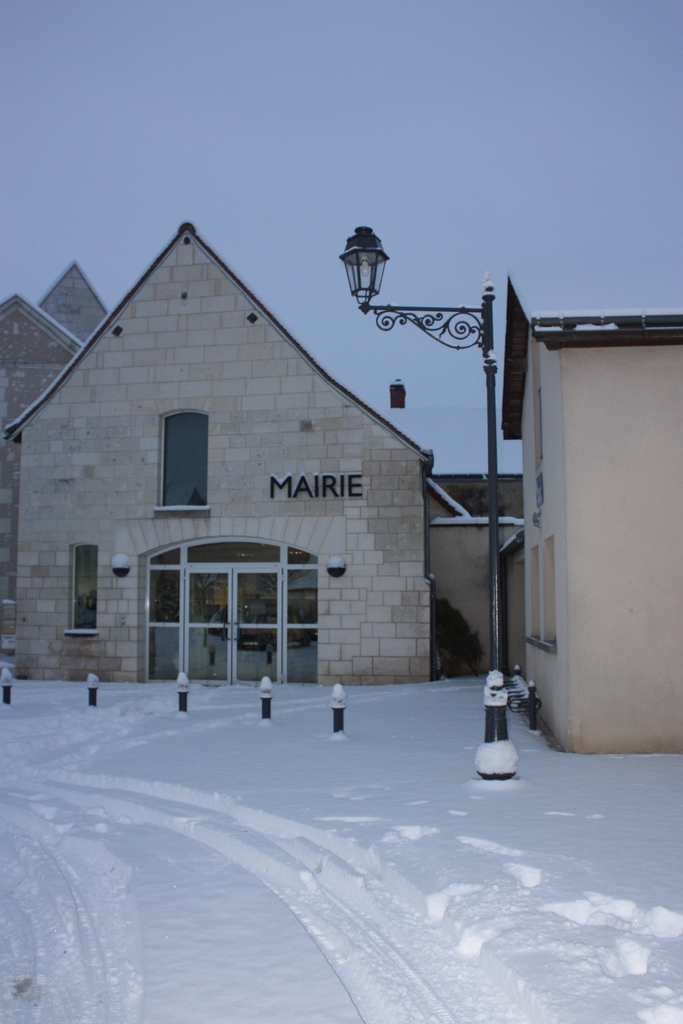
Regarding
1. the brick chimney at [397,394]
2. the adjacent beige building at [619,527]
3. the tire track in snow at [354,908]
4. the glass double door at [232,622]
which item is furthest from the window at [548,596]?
the brick chimney at [397,394]

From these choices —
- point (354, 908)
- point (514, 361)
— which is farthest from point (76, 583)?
point (354, 908)

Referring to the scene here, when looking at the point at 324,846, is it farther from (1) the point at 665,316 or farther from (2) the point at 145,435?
(2) the point at 145,435

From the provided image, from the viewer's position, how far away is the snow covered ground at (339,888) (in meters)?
3.74

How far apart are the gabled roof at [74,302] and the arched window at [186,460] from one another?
403 inches

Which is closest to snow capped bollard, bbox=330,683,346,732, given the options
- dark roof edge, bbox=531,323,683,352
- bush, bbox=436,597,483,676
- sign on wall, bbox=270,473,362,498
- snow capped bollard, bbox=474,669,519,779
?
snow capped bollard, bbox=474,669,519,779

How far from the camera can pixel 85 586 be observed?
651 inches

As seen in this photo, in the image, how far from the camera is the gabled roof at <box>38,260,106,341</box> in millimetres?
25016

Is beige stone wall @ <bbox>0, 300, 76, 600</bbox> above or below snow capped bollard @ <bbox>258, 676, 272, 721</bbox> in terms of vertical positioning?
above

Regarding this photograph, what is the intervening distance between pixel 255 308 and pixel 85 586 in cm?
616

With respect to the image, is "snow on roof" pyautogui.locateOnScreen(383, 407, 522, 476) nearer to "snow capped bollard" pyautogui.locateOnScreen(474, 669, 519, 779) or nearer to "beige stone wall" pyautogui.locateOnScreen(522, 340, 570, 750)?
"beige stone wall" pyautogui.locateOnScreen(522, 340, 570, 750)

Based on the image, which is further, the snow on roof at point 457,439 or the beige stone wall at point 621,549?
the snow on roof at point 457,439

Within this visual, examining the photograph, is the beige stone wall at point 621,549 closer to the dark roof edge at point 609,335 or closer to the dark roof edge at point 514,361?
the dark roof edge at point 609,335

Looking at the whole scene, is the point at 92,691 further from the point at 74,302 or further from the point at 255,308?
the point at 74,302

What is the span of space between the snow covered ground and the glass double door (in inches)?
255
